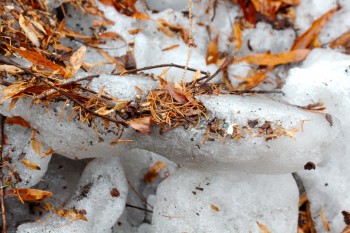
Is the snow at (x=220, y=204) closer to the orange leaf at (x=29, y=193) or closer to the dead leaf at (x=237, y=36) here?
the orange leaf at (x=29, y=193)

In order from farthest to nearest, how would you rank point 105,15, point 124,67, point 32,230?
point 105,15 → point 124,67 → point 32,230

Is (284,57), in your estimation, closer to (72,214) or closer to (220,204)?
(220,204)

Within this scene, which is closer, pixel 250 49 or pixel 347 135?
pixel 347 135

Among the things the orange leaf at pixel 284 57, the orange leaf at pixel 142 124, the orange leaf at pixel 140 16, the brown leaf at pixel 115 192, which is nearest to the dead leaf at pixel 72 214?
the brown leaf at pixel 115 192

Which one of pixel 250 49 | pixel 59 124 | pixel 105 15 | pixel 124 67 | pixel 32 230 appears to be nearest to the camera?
pixel 59 124

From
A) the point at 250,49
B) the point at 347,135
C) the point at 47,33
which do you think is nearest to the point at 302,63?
the point at 250,49

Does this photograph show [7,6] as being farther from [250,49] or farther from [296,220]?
[296,220]

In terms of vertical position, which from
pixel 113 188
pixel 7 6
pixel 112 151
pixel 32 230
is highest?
pixel 7 6

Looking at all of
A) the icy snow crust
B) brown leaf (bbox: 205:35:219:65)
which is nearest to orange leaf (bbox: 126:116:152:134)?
the icy snow crust
